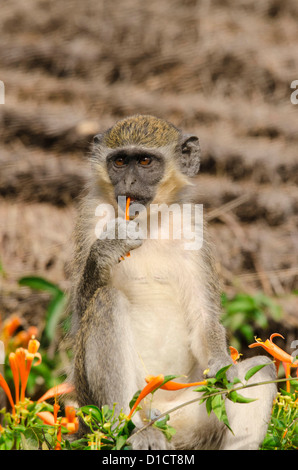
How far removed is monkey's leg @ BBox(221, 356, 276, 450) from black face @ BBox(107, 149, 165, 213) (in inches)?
40.1

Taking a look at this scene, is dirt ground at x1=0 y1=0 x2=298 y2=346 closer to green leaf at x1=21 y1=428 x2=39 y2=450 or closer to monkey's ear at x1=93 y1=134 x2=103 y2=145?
monkey's ear at x1=93 y1=134 x2=103 y2=145

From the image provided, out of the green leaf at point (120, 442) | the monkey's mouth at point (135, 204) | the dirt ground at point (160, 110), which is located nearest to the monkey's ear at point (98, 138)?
the monkey's mouth at point (135, 204)

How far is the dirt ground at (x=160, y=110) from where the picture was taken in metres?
6.86

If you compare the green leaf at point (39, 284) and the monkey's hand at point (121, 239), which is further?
the green leaf at point (39, 284)

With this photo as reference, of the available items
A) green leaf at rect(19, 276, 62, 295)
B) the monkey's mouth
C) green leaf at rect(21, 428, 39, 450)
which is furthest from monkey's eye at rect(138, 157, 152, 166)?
green leaf at rect(19, 276, 62, 295)

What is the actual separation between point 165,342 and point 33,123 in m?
4.41

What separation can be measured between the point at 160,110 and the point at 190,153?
12.5ft

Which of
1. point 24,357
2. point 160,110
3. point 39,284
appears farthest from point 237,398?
point 160,110

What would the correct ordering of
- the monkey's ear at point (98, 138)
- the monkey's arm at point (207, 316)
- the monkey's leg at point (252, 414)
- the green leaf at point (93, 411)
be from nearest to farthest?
the green leaf at point (93, 411) < the monkey's leg at point (252, 414) < the monkey's arm at point (207, 316) < the monkey's ear at point (98, 138)

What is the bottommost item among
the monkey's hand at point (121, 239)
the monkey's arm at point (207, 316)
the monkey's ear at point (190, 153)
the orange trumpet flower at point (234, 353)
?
the orange trumpet flower at point (234, 353)

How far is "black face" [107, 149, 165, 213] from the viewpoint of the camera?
12.7 feet

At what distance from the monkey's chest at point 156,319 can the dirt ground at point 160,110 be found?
244cm

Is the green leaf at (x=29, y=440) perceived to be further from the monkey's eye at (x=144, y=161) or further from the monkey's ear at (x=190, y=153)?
the monkey's ear at (x=190, y=153)

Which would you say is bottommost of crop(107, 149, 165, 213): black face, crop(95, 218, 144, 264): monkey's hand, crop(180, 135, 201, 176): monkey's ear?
crop(95, 218, 144, 264): monkey's hand
